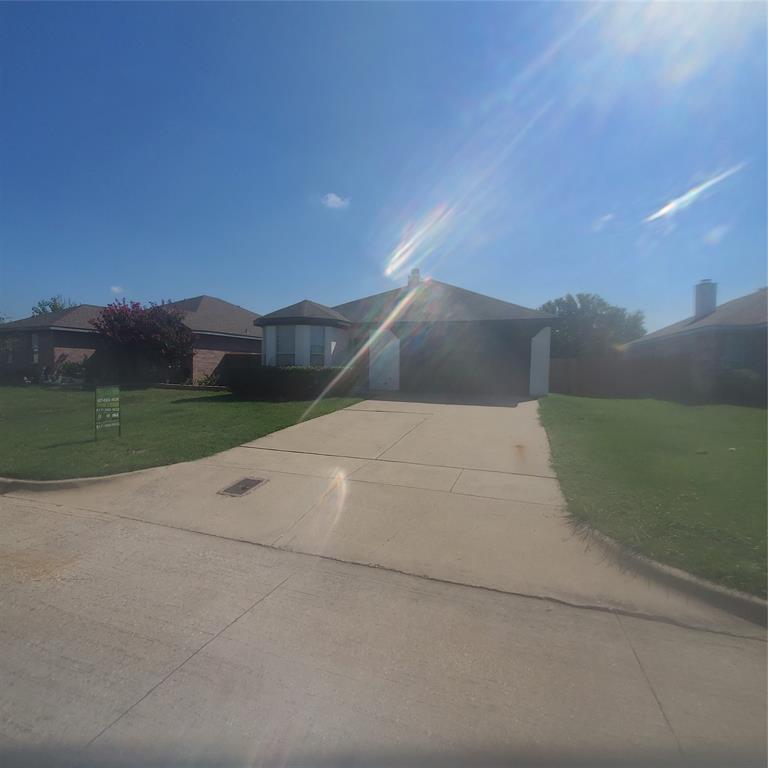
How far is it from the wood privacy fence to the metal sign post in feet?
64.3

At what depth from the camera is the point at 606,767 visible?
1990 millimetres

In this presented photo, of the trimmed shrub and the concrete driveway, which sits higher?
the trimmed shrub

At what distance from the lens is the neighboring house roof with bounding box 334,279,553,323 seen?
1778 cm

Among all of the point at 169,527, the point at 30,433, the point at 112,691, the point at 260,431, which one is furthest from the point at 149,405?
the point at 112,691

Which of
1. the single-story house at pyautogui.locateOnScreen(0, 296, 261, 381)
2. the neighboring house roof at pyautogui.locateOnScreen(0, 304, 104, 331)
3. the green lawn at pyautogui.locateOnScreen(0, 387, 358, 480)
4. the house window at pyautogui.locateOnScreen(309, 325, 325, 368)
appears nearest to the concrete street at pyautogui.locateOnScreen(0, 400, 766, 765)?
the green lawn at pyautogui.locateOnScreen(0, 387, 358, 480)

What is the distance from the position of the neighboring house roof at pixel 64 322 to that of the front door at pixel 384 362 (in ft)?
50.9

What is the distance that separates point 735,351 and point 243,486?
21268mm

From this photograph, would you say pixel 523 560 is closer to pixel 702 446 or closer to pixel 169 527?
pixel 169 527

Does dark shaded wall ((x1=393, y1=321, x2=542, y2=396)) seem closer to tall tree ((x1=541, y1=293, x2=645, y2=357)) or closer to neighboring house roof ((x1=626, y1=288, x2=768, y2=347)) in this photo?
neighboring house roof ((x1=626, y1=288, x2=768, y2=347))

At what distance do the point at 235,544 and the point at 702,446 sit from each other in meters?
8.36

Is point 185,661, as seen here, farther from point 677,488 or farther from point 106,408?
point 106,408

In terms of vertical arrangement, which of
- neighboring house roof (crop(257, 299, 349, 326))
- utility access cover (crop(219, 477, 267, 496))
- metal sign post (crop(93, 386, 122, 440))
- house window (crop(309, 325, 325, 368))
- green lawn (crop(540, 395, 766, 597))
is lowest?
utility access cover (crop(219, 477, 267, 496))

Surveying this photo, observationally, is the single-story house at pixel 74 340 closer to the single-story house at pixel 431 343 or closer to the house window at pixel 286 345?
the house window at pixel 286 345

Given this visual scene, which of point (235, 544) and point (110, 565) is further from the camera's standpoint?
point (235, 544)
